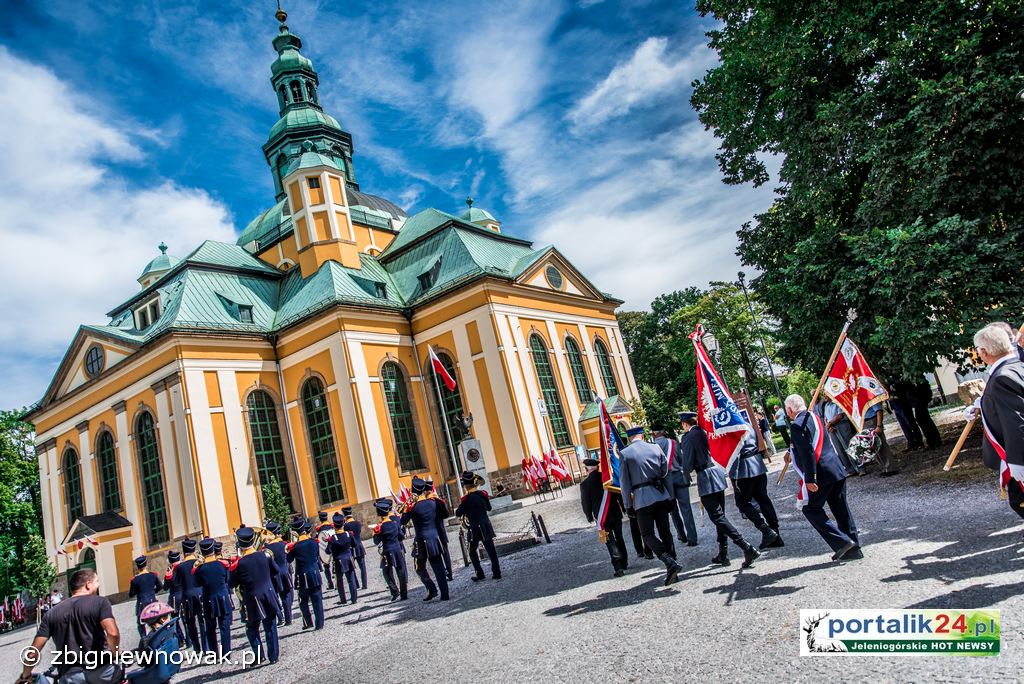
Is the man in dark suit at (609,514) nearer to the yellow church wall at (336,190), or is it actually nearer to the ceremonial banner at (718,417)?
the ceremonial banner at (718,417)

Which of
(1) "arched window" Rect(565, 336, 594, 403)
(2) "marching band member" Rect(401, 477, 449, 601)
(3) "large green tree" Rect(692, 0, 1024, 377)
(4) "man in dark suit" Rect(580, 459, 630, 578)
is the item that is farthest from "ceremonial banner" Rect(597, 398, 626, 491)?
(1) "arched window" Rect(565, 336, 594, 403)

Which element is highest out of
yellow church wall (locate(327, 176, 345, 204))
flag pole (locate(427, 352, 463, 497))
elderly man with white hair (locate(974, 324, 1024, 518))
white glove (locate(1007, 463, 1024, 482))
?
yellow church wall (locate(327, 176, 345, 204))

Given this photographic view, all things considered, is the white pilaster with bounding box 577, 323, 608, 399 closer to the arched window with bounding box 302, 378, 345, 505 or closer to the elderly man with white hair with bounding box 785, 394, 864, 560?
the arched window with bounding box 302, 378, 345, 505

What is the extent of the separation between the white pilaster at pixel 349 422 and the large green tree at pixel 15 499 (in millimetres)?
21556

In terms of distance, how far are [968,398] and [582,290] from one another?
28227mm

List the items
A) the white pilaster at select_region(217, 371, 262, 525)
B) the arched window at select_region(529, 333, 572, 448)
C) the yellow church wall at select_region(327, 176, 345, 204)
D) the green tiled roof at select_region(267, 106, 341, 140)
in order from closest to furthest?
the white pilaster at select_region(217, 371, 262, 525) → the arched window at select_region(529, 333, 572, 448) → the yellow church wall at select_region(327, 176, 345, 204) → the green tiled roof at select_region(267, 106, 341, 140)

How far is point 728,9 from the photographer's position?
55.2ft

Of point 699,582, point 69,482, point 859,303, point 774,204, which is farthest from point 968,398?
point 69,482

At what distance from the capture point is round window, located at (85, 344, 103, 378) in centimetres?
3108

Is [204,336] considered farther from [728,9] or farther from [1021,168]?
[1021,168]

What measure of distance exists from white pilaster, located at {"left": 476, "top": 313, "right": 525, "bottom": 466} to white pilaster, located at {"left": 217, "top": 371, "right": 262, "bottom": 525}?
1087cm

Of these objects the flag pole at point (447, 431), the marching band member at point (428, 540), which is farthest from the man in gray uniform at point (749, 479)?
the flag pole at point (447, 431)

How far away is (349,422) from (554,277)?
13.7 m

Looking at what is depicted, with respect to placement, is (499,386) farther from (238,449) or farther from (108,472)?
(108,472)
